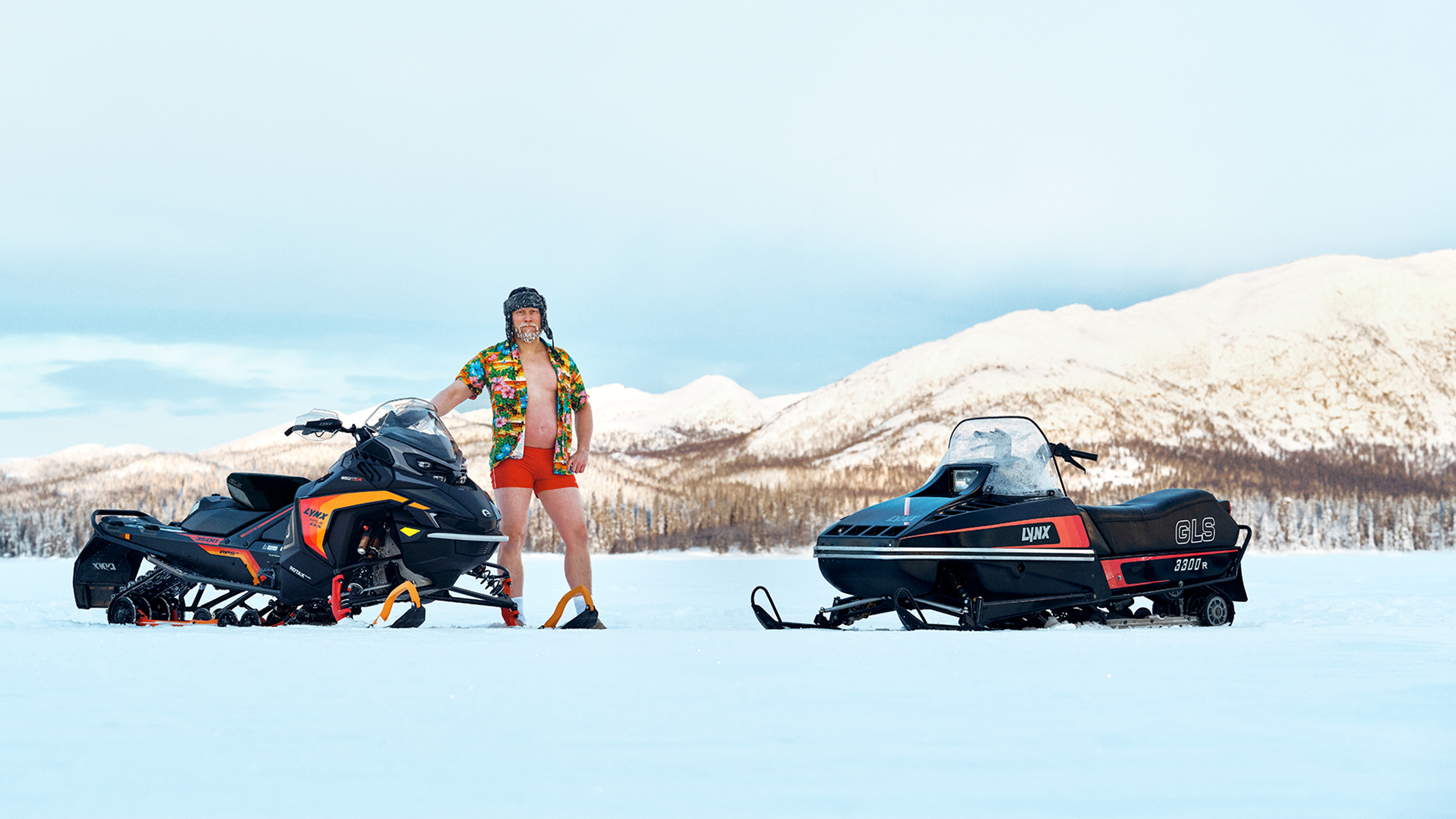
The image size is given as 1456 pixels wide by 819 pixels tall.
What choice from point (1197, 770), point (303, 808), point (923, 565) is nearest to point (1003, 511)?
point (923, 565)

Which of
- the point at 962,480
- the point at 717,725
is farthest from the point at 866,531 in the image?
the point at 717,725

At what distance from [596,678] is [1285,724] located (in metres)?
2.12

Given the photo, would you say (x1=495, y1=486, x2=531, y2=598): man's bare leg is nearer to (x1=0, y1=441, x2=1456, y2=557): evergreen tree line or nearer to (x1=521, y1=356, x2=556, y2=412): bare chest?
(x1=521, y1=356, x2=556, y2=412): bare chest

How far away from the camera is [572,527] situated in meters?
6.46

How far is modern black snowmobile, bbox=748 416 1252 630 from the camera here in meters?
6.20

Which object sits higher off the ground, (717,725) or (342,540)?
(342,540)

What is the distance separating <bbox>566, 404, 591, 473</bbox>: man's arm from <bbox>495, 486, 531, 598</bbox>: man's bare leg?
0.32 meters

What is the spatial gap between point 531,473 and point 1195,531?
13.3 ft

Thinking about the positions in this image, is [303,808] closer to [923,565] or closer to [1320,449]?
[923,565]

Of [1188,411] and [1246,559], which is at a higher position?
[1188,411]

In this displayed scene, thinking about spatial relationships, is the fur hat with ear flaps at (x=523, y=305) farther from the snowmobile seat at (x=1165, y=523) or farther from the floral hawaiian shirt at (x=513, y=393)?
the snowmobile seat at (x=1165, y=523)

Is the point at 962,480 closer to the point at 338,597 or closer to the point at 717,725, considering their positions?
the point at 338,597

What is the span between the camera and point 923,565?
6176 millimetres

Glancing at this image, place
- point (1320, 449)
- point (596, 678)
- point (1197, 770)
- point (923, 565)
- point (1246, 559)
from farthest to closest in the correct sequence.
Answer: point (1320, 449)
point (1246, 559)
point (923, 565)
point (596, 678)
point (1197, 770)
